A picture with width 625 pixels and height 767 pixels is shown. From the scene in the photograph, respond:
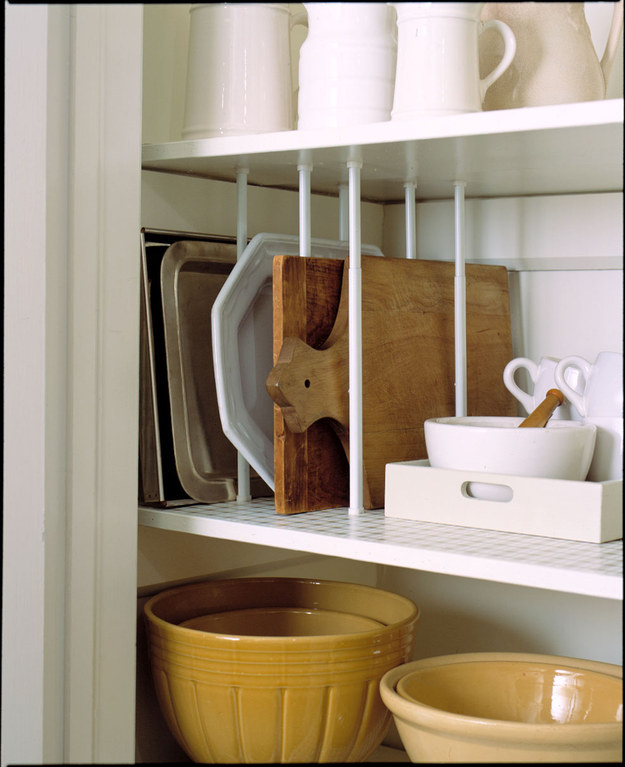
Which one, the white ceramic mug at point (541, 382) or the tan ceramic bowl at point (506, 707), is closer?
the tan ceramic bowl at point (506, 707)

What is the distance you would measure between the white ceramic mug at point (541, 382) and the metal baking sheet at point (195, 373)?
31 centimetres

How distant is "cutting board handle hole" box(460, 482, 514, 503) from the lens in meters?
0.98

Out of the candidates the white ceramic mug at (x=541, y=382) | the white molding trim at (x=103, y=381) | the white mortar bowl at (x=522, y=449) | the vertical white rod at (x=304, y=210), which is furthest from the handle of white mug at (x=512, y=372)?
the white molding trim at (x=103, y=381)

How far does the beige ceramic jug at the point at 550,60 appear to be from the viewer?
0.99 m

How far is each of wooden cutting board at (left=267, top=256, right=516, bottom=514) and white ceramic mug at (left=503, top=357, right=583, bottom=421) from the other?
7 centimetres

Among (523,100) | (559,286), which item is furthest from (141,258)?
(559,286)

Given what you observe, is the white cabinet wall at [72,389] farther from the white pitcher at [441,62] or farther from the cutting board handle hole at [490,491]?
the white pitcher at [441,62]

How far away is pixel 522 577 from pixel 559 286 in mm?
564

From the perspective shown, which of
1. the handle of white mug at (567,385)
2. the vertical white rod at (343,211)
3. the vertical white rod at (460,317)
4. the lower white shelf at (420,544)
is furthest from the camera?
the vertical white rod at (343,211)

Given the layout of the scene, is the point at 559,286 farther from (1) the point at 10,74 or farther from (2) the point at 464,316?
(1) the point at 10,74

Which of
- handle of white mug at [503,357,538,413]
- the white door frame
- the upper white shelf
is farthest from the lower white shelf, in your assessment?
the upper white shelf

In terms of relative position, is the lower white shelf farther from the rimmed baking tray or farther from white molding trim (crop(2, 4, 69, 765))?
white molding trim (crop(2, 4, 69, 765))

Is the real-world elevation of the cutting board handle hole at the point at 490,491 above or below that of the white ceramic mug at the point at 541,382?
below

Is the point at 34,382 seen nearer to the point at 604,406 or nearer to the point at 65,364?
the point at 65,364
